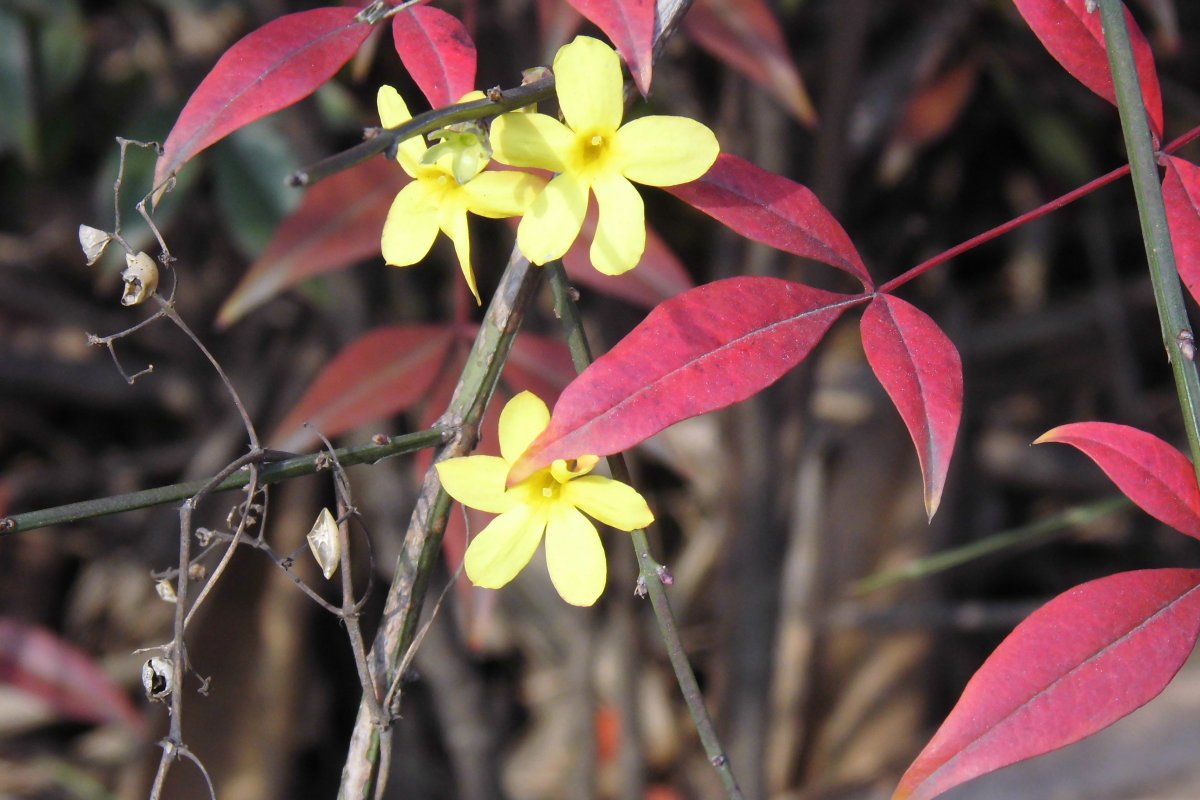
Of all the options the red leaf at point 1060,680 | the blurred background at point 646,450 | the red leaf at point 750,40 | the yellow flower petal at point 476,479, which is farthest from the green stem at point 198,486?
the blurred background at point 646,450

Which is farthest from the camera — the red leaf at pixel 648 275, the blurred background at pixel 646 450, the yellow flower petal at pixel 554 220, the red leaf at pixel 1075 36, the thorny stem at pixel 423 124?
the blurred background at pixel 646 450

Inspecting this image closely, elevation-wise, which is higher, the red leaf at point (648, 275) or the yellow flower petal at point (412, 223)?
the red leaf at point (648, 275)

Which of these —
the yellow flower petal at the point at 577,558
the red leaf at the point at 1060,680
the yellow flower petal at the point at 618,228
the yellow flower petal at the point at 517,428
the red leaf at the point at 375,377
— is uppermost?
the red leaf at the point at 375,377

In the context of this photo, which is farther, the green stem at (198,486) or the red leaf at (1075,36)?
the red leaf at (1075,36)

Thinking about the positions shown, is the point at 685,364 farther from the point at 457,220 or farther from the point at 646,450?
the point at 646,450

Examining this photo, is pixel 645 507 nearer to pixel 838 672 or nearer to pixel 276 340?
pixel 838 672

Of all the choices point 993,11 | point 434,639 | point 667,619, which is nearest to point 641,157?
point 667,619

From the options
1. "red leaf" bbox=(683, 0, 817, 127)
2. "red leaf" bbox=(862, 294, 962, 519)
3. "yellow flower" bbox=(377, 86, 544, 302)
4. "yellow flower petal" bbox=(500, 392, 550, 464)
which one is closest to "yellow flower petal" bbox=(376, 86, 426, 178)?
"yellow flower" bbox=(377, 86, 544, 302)

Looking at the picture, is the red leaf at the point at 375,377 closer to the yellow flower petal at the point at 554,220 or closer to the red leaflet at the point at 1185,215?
the yellow flower petal at the point at 554,220

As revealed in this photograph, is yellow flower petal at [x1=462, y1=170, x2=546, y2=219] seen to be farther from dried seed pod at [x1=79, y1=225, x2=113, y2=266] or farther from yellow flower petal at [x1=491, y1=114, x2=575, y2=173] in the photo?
dried seed pod at [x1=79, y1=225, x2=113, y2=266]
